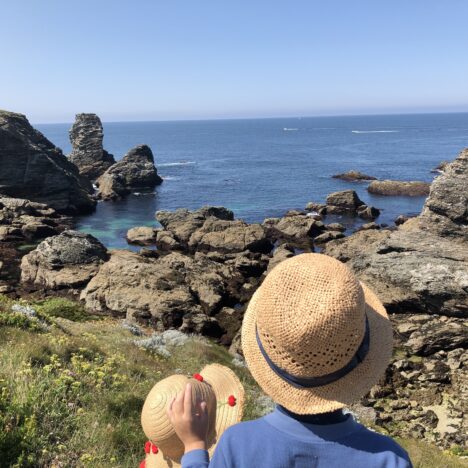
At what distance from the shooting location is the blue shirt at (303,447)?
2223 mm

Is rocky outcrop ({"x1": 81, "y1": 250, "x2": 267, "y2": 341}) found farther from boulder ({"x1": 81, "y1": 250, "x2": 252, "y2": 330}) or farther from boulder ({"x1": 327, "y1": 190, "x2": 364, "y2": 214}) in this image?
boulder ({"x1": 327, "y1": 190, "x2": 364, "y2": 214})

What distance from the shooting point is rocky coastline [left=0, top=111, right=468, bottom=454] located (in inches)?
704

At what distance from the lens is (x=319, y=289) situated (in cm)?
227

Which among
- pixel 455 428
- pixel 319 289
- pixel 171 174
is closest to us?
pixel 319 289

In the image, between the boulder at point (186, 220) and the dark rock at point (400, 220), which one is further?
the dark rock at point (400, 220)

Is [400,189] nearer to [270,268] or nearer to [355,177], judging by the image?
[355,177]

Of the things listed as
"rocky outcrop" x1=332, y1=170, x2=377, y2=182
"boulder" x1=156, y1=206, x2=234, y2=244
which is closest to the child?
"boulder" x1=156, y1=206, x2=234, y2=244

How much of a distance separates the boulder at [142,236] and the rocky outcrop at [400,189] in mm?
37338

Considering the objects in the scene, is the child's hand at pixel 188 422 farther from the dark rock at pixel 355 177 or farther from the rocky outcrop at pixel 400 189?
the dark rock at pixel 355 177

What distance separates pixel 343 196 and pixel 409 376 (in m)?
38.7

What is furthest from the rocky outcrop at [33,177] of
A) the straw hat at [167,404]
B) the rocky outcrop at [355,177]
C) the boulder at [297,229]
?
the straw hat at [167,404]

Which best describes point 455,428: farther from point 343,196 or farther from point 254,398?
point 343,196

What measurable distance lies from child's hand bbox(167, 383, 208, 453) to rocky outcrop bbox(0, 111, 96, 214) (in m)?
59.5

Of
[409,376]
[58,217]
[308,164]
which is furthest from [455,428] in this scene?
[308,164]
